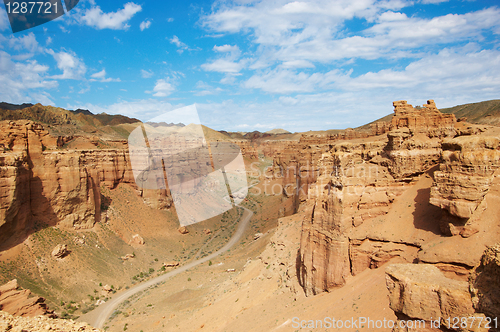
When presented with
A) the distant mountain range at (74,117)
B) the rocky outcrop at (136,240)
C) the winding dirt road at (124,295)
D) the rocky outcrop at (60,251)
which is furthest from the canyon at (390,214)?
the distant mountain range at (74,117)

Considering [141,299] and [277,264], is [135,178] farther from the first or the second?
[277,264]

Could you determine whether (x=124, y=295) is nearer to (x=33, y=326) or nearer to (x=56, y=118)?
(x=33, y=326)

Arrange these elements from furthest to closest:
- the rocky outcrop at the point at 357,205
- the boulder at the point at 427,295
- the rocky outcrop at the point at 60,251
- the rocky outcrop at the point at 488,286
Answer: the rocky outcrop at the point at 60,251 < the rocky outcrop at the point at 357,205 < the boulder at the point at 427,295 < the rocky outcrop at the point at 488,286

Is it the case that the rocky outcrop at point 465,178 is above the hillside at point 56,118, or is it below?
below

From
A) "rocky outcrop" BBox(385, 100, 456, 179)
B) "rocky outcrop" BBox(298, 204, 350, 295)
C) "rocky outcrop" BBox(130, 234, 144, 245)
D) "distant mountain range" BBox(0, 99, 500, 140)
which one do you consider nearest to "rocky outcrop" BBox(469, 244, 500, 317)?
"rocky outcrop" BBox(298, 204, 350, 295)

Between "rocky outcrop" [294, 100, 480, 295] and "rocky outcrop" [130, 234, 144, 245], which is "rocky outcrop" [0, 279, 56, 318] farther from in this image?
"rocky outcrop" [130, 234, 144, 245]

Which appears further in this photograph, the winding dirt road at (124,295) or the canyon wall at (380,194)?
the winding dirt road at (124,295)

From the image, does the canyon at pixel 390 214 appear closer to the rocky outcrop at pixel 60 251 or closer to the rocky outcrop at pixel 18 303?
the rocky outcrop at pixel 60 251
